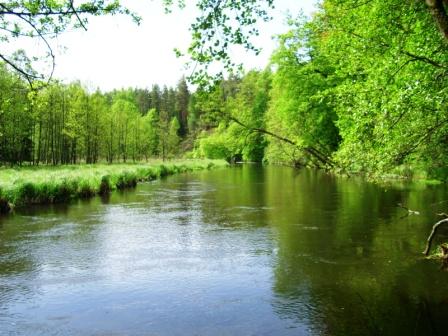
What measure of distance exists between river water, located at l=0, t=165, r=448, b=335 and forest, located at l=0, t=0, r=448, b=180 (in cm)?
335

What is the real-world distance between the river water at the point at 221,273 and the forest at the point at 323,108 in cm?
335

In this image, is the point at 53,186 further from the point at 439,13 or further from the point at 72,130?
the point at 72,130

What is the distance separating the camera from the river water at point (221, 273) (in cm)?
924

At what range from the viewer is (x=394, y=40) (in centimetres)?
1469

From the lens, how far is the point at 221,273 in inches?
498

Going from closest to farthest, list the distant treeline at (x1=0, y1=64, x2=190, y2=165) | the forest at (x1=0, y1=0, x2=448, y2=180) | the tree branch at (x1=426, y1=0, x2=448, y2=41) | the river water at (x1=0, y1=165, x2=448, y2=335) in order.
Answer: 1. the tree branch at (x1=426, y1=0, x2=448, y2=41)
2. the river water at (x1=0, y1=165, x2=448, y2=335)
3. the forest at (x1=0, y1=0, x2=448, y2=180)
4. the distant treeline at (x1=0, y1=64, x2=190, y2=165)

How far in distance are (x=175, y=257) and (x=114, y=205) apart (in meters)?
12.2

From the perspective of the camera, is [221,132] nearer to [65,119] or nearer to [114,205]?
[65,119]

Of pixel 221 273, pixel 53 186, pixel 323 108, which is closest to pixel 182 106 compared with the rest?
pixel 323 108

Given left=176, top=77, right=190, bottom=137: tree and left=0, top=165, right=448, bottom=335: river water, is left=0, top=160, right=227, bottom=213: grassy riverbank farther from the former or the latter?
left=176, top=77, right=190, bottom=137: tree

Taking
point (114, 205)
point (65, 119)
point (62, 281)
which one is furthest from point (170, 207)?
point (65, 119)

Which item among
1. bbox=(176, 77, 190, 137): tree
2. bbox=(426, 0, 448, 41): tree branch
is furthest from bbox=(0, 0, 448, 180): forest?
bbox=(176, 77, 190, 137): tree

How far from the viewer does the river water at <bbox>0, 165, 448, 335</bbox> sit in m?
9.24

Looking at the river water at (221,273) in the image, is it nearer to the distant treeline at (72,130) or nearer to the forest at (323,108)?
the forest at (323,108)
